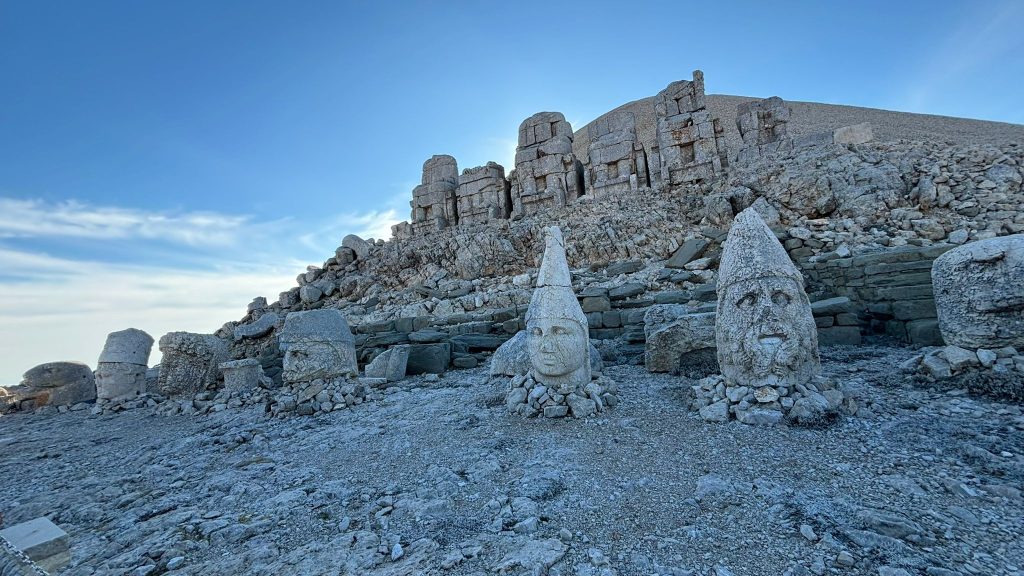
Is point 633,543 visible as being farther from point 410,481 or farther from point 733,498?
point 410,481

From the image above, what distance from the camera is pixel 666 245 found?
41.1 ft

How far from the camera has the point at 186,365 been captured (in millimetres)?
9680

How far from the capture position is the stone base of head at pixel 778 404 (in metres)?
3.89

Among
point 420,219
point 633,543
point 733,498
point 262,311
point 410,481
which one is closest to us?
point 633,543

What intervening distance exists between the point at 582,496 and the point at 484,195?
16.3 m

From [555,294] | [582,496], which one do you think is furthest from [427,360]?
[582,496]

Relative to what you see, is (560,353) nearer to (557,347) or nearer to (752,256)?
(557,347)

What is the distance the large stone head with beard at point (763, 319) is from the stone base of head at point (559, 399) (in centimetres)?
138

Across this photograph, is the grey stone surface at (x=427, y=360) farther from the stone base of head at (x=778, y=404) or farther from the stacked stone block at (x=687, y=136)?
the stacked stone block at (x=687, y=136)

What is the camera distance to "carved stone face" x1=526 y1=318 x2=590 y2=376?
498 cm

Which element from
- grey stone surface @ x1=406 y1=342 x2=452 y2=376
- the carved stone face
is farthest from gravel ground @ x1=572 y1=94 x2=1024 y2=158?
the carved stone face

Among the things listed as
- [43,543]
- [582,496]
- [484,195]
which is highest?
[484,195]

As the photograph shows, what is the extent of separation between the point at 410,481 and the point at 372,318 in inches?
448

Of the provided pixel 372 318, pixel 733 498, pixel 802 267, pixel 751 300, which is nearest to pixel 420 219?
pixel 372 318
